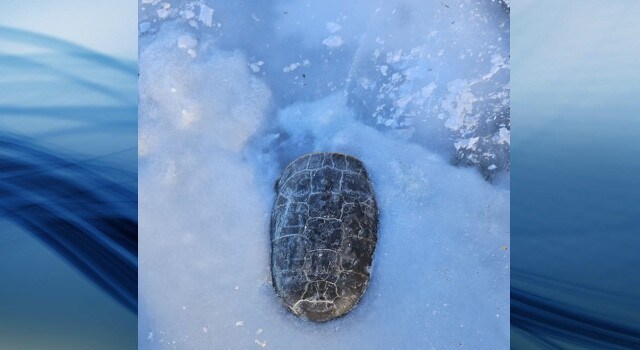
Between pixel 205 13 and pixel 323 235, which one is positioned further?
pixel 205 13

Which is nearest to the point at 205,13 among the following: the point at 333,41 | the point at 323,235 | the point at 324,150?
the point at 333,41

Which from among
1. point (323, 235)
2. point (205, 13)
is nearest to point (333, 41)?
point (205, 13)

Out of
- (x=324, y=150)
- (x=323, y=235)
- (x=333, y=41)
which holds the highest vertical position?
(x=333, y=41)

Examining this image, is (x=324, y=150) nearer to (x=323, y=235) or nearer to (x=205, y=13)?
(x=323, y=235)

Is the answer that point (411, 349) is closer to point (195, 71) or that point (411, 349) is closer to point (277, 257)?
point (277, 257)

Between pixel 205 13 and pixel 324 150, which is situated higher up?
pixel 205 13

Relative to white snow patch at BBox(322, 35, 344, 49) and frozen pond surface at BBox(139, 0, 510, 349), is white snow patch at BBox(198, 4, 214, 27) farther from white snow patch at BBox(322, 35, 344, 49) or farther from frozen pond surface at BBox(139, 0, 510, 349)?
white snow patch at BBox(322, 35, 344, 49)

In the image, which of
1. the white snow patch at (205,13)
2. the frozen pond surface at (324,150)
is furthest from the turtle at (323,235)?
the white snow patch at (205,13)
